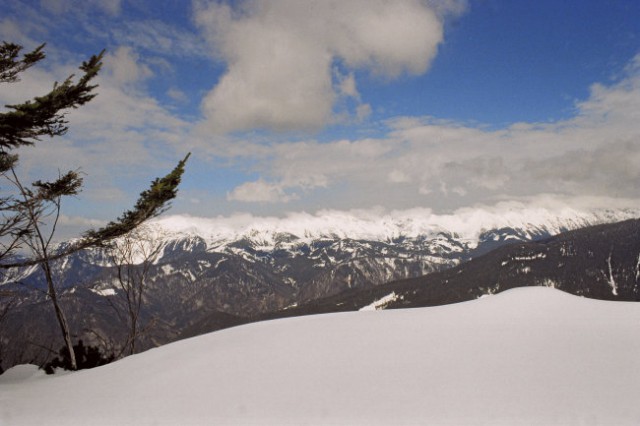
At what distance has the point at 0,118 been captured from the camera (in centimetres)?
850

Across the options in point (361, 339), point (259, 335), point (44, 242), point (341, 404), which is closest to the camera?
point (341, 404)

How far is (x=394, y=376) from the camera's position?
5.15 meters

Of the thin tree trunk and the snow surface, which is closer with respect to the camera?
the snow surface

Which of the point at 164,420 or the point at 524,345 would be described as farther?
the point at 524,345

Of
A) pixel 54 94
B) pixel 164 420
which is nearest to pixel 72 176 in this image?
pixel 54 94

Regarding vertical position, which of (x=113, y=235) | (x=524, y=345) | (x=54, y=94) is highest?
(x=54, y=94)

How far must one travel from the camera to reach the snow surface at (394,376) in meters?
4.29

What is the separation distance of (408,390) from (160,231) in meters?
16.7

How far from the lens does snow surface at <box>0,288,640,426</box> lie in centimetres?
429

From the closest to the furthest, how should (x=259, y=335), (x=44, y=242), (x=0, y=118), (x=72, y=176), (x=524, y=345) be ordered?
1. (x=524, y=345)
2. (x=259, y=335)
3. (x=0, y=118)
4. (x=72, y=176)
5. (x=44, y=242)

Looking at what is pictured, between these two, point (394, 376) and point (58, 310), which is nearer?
point (394, 376)

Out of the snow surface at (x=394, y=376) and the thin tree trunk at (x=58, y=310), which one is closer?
the snow surface at (x=394, y=376)

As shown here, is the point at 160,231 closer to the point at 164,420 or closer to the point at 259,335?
the point at 259,335

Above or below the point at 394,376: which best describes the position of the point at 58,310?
above
